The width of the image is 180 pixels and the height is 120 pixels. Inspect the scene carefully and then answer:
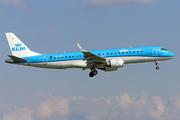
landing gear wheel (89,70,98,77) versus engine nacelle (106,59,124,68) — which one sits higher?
engine nacelle (106,59,124,68)

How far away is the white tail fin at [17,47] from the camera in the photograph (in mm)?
62312

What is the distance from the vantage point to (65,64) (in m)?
59.8

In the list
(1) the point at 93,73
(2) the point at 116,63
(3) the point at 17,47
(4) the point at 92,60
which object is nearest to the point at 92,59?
(4) the point at 92,60

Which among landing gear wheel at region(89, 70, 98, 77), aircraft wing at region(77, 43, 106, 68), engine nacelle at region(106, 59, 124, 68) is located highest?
aircraft wing at region(77, 43, 106, 68)

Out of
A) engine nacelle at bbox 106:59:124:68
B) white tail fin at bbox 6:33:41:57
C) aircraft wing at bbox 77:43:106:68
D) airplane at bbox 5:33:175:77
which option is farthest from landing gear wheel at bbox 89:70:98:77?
white tail fin at bbox 6:33:41:57

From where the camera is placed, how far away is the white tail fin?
62312 millimetres

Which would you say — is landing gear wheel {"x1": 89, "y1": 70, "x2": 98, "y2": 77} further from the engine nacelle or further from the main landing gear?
the engine nacelle

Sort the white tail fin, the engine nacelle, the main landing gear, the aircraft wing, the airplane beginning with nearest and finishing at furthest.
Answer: the aircraft wing → the engine nacelle → the airplane → the main landing gear → the white tail fin

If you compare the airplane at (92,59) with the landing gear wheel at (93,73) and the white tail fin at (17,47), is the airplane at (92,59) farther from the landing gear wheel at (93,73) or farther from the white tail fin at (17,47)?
the white tail fin at (17,47)

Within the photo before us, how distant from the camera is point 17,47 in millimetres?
63062

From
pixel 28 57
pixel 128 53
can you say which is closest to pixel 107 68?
pixel 128 53

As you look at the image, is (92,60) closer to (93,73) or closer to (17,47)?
(93,73)

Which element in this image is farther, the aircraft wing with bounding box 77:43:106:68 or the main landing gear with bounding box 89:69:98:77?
the main landing gear with bounding box 89:69:98:77

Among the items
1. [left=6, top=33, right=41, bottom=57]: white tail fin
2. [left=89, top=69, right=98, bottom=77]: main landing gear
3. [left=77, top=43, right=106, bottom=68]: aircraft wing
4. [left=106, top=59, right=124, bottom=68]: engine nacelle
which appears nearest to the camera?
[left=77, top=43, right=106, bottom=68]: aircraft wing
